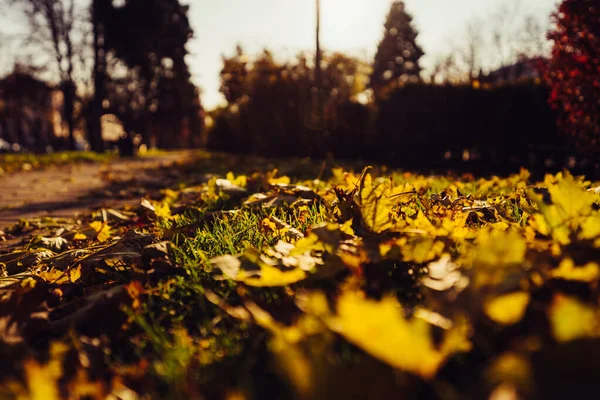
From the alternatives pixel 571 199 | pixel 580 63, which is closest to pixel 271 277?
pixel 571 199

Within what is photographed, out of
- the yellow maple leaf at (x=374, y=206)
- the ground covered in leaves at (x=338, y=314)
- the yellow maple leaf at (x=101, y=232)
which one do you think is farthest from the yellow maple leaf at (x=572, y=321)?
the yellow maple leaf at (x=101, y=232)

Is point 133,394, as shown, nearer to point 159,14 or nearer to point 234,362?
point 234,362

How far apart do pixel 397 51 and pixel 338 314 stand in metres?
49.7

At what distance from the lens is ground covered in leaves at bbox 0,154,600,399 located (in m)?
0.65

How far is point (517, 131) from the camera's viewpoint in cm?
1047

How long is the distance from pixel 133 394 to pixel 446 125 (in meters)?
11.2

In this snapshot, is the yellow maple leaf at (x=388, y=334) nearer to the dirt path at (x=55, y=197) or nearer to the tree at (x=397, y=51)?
the dirt path at (x=55, y=197)

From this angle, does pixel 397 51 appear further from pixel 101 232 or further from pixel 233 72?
pixel 101 232

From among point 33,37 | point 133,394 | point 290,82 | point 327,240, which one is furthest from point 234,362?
point 33,37

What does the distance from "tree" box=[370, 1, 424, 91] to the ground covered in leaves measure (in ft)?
153

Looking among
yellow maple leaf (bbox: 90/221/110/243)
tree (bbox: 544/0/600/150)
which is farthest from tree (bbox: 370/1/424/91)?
yellow maple leaf (bbox: 90/221/110/243)

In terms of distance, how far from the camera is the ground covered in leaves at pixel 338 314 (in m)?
0.65

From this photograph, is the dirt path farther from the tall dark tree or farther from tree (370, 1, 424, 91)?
tree (370, 1, 424, 91)

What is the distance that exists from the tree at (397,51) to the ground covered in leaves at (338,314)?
46731mm
